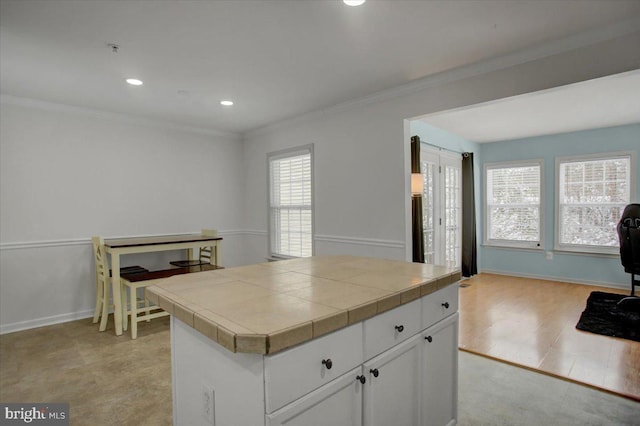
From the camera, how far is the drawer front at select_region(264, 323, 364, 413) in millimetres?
970

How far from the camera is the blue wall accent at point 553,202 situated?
203 inches

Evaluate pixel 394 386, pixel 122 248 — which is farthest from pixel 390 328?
pixel 122 248

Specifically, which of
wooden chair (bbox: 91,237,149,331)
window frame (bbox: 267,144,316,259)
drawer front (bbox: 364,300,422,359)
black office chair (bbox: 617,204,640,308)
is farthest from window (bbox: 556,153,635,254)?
wooden chair (bbox: 91,237,149,331)

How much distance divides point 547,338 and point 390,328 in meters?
2.74

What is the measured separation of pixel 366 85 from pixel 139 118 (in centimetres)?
300

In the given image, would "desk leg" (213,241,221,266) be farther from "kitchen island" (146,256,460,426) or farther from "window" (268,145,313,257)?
"kitchen island" (146,256,460,426)

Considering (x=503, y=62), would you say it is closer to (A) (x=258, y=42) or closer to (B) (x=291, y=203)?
(A) (x=258, y=42)

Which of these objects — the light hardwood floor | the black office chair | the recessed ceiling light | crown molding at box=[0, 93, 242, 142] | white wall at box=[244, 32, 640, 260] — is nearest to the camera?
the recessed ceiling light

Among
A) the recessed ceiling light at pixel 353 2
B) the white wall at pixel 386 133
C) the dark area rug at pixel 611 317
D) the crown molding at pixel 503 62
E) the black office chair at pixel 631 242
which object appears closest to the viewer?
the recessed ceiling light at pixel 353 2

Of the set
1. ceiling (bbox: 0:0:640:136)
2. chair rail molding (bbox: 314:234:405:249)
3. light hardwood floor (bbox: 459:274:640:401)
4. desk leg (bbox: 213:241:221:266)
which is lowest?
light hardwood floor (bbox: 459:274:640:401)

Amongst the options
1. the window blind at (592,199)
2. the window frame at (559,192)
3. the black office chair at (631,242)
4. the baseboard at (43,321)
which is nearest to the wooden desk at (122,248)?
the baseboard at (43,321)

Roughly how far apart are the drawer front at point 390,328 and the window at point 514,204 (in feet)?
18.0

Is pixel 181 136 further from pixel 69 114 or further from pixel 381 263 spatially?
pixel 381 263

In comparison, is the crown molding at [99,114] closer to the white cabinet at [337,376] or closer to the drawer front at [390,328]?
the white cabinet at [337,376]
